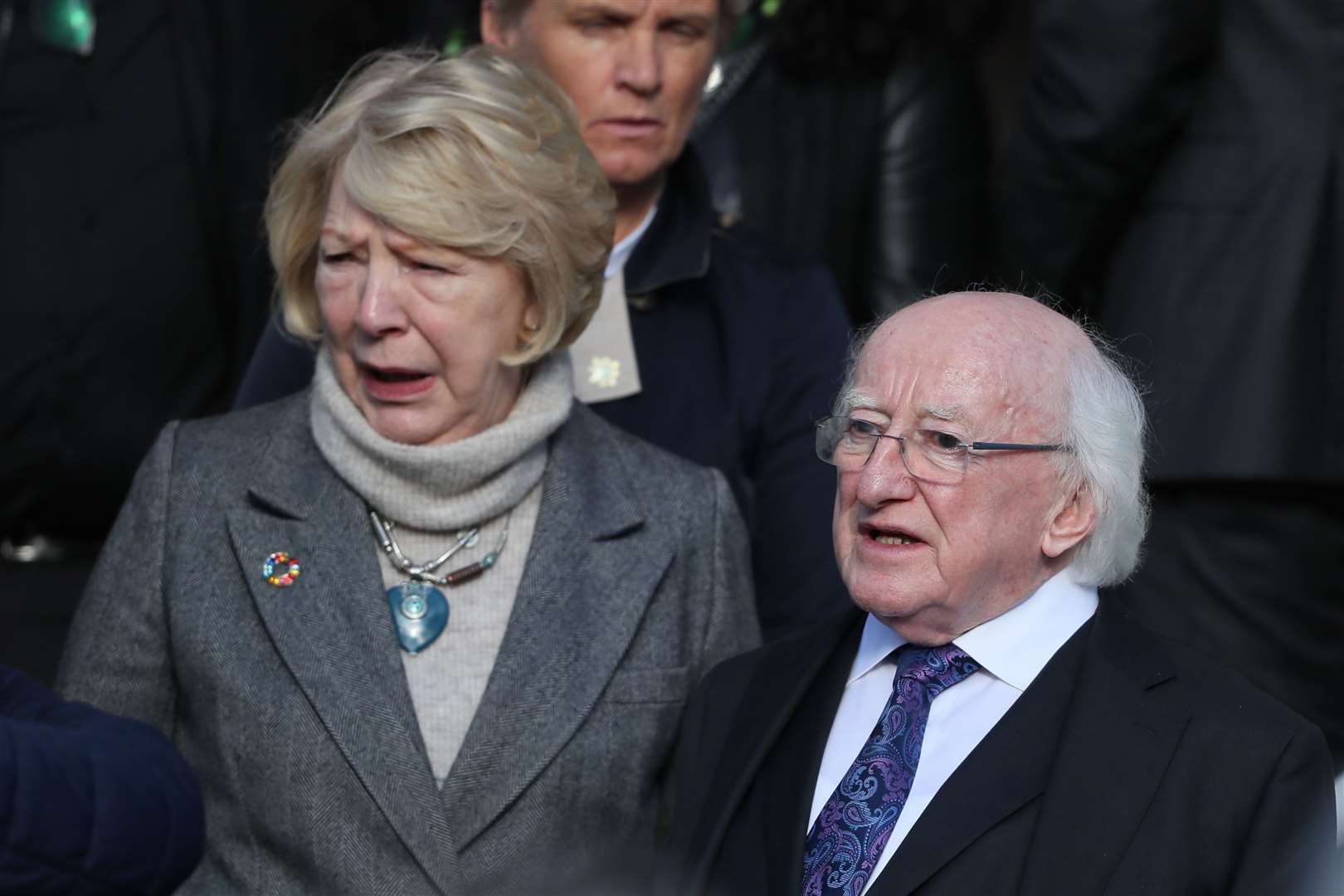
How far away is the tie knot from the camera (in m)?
2.72

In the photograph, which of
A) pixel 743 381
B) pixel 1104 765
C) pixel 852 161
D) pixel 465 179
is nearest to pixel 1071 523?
pixel 1104 765

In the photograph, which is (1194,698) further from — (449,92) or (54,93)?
(54,93)

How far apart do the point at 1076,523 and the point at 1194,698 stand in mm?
288

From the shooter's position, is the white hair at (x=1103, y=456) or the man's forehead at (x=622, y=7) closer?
the white hair at (x=1103, y=456)

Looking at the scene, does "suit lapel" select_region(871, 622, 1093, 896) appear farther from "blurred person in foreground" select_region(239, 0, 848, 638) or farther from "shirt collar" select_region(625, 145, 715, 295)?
"shirt collar" select_region(625, 145, 715, 295)

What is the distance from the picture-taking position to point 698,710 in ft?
9.84

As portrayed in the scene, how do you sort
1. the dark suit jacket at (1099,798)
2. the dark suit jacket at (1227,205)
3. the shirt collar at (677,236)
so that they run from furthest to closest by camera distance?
1. the dark suit jacket at (1227,205)
2. the shirt collar at (677,236)
3. the dark suit jacket at (1099,798)

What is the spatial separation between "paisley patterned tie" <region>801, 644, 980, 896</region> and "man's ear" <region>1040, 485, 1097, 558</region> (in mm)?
→ 184

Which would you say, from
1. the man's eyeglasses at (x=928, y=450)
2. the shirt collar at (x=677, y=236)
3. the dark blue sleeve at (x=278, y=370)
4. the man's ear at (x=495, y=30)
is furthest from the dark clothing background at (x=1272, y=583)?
the dark blue sleeve at (x=278, y=370)

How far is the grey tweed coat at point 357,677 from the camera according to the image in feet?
9.44

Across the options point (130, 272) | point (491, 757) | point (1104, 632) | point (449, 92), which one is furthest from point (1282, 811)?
point (130, 272)

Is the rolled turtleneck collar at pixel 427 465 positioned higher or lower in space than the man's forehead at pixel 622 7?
lower

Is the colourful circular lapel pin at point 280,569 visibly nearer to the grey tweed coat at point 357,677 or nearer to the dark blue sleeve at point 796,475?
the grey tweed coat at point 357,677

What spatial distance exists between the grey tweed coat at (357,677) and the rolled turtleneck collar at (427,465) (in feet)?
0.19
